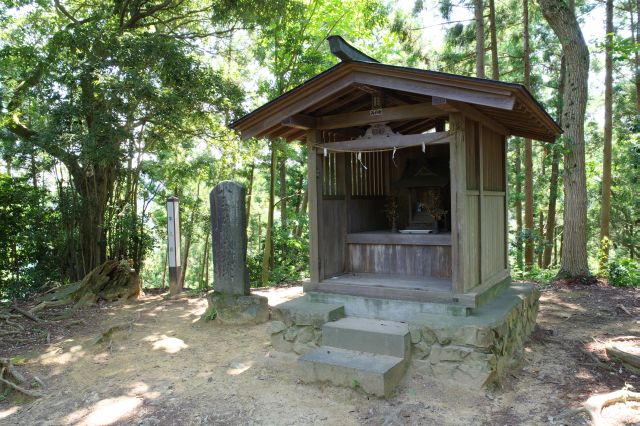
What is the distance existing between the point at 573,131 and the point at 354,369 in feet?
26.3

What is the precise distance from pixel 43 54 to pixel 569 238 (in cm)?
1182

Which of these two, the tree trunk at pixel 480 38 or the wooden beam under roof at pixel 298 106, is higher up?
the tree trunk at pixel 480 38

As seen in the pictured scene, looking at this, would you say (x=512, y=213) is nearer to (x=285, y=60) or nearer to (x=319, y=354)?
(x=285, y=60)

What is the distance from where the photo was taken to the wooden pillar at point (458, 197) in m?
4.59

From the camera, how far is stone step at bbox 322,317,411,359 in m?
4.32

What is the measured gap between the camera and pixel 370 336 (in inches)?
174

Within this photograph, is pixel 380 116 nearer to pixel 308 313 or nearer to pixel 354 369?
pixel 308 313

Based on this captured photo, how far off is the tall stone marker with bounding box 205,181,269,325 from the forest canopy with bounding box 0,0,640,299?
231 cm

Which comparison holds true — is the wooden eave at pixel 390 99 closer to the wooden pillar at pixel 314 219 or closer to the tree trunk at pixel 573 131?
the wooden pillar at pixel 314 219

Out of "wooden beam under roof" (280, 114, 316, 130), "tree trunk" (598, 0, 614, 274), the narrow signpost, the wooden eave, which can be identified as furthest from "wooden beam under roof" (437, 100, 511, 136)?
"tree trunk" (598, 0, 614, 274)

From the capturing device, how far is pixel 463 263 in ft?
15.1

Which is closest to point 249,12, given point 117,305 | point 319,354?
point 117,305

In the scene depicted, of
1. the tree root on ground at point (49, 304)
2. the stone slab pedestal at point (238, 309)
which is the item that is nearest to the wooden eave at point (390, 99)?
the stone slab pedestal at point (238, 309)

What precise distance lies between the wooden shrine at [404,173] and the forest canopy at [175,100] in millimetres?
3518
